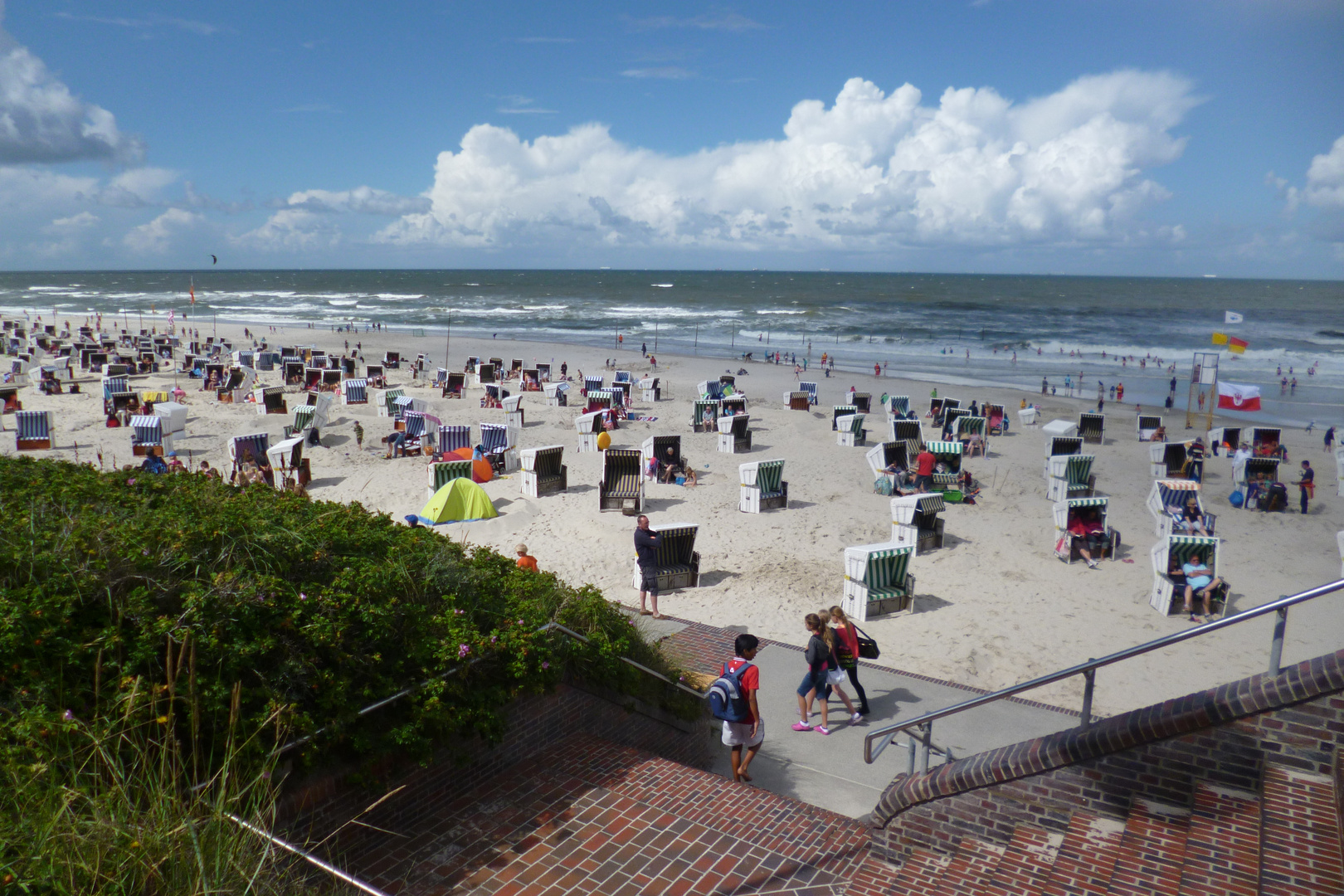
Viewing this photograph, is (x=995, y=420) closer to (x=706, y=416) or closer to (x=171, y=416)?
(x=706, y=416)

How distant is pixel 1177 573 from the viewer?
34.2ft

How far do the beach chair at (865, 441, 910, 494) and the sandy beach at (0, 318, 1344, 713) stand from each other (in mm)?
512

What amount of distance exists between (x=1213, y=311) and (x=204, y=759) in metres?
105

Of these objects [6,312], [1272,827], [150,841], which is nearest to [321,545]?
[150,841]

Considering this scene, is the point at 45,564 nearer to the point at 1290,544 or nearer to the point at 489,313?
the point at 1290,544

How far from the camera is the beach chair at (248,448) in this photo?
50.8 feet

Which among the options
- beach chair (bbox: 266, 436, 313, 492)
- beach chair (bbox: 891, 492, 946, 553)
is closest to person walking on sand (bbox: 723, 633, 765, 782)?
beach chair (bbox: 891, 492, 946, 553)

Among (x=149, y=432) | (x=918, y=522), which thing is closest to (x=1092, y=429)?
(x=918, y=522)

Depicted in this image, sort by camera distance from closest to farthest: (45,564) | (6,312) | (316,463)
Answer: (45,564)
(316,463)
(6,312)

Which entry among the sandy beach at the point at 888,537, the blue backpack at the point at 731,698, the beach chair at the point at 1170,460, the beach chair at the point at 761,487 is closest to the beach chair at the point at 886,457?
the sandy beach at the point at 888,537

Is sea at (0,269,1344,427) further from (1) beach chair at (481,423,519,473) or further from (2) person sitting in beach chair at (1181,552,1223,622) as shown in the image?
(2) person sitting in beach chair at (1181,552,1223,622)

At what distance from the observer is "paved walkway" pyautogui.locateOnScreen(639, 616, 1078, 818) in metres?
5.91

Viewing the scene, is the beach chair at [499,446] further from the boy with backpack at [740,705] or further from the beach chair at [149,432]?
the boy with backpack at [740,705]

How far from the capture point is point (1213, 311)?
283 ft
